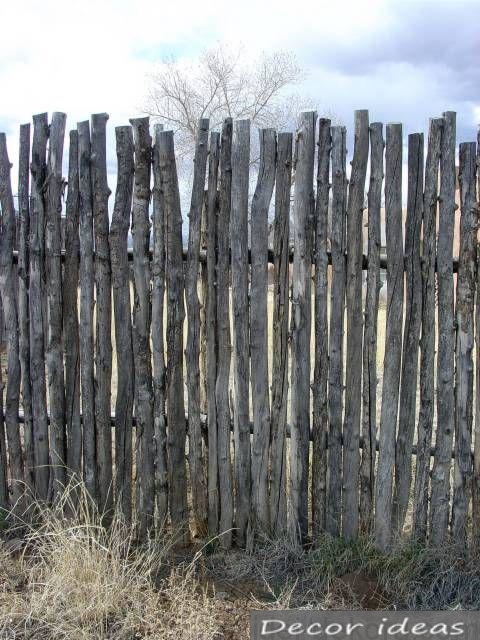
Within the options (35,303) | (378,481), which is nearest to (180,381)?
(35,303)

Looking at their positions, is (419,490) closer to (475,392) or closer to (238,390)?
(475,392)

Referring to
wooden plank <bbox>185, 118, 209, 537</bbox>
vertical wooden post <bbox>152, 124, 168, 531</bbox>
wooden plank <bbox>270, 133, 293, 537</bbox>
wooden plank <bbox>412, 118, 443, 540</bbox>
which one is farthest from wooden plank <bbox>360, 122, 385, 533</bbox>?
vertical wooden post <bbox>152, 124, 168, 531</bbox>

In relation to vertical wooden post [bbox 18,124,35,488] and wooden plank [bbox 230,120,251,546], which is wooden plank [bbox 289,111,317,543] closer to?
wooden plank [bbox 230,120,251,546]

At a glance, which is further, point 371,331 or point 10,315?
point 10,315

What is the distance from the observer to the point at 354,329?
3729 mm

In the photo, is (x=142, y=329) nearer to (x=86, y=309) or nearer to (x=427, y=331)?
(x=86, y=309)

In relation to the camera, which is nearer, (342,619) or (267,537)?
(342,619)

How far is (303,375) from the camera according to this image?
150 inches

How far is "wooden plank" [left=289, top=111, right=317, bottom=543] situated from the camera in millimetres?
3670

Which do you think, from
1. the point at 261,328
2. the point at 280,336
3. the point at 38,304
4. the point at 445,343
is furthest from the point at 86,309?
the point at 445,343

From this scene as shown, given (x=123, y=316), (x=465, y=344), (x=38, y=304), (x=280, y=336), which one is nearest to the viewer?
(x=465, y=344)

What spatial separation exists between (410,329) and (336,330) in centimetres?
39

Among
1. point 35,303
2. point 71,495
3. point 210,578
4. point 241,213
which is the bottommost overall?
point 210,578

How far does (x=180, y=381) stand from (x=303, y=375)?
69 centimetres
